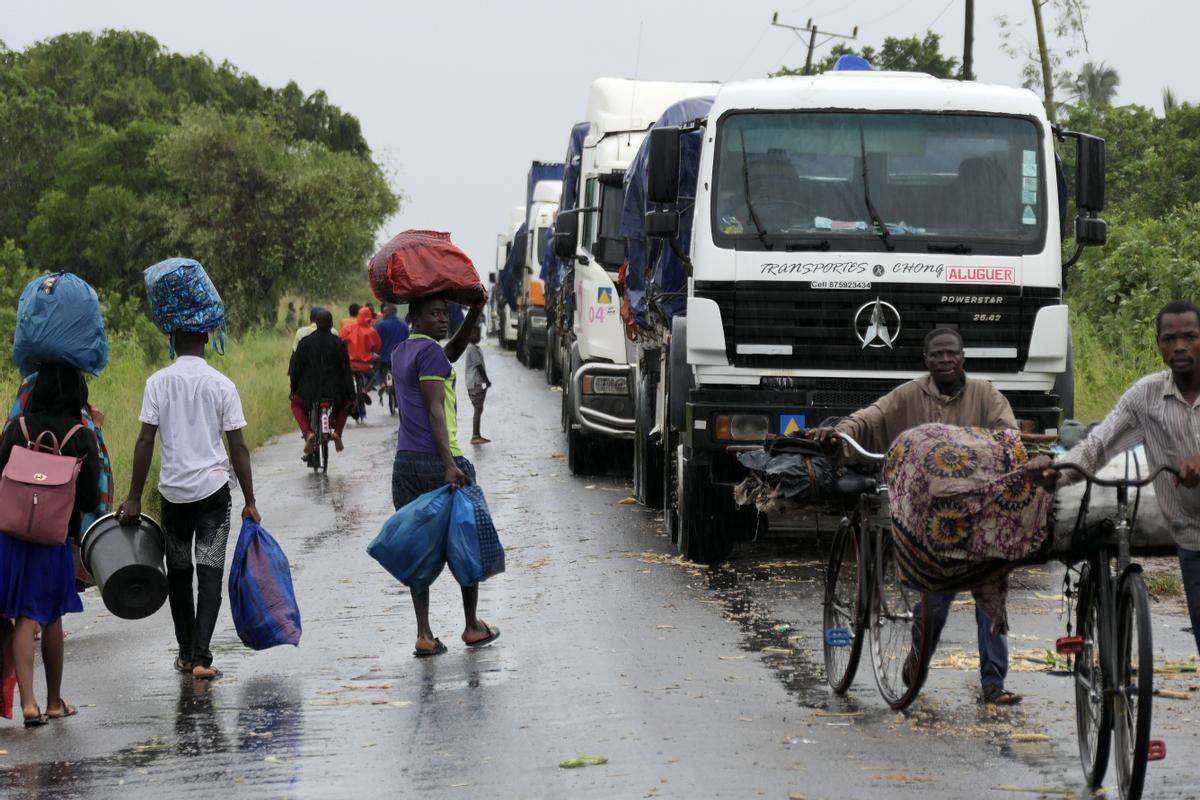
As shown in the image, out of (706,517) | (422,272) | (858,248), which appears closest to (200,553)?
(422,272)

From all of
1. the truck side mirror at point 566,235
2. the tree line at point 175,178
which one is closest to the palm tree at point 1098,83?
the tree line at point 175,178

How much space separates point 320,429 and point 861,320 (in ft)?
29.9

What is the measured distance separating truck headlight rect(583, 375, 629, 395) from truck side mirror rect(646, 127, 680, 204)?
574cm

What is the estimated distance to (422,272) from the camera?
8969 mm

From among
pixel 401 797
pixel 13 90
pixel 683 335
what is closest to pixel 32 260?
pixel 13 90

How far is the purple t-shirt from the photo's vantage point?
29.1 feet

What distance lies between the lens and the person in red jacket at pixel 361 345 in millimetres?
24484

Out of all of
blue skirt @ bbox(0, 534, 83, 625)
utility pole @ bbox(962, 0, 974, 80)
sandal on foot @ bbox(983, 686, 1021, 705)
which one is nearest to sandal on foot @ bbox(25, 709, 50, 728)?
blue skirt @ bbox(0, 534, 83, 625)

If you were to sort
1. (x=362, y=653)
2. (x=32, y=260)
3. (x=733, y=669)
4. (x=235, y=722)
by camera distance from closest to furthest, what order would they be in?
(x=235, y=722) → (x=733, y=669) → (x=362, y=653) → (x=32, y=260)

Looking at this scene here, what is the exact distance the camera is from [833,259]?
1102 centimetres

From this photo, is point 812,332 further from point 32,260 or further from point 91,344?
point 32,260

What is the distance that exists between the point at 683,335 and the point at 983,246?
198cm

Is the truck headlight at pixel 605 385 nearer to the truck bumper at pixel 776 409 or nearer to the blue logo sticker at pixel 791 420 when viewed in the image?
the truck bumper at pixel 776 409

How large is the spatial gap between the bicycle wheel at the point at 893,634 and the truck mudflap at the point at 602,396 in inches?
371
